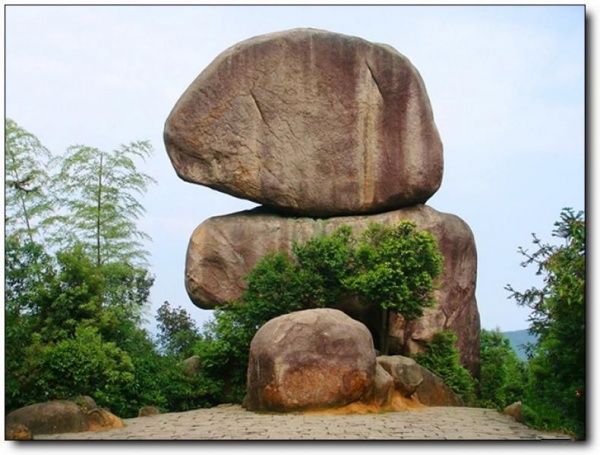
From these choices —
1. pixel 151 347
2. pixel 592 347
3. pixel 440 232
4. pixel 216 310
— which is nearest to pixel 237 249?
pixel 216 310

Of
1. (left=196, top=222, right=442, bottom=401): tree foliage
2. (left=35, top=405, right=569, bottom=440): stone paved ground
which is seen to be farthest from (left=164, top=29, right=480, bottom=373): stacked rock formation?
(left=35, top=405, right=569, bottom=440): stone paved ground

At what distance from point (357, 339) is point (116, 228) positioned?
570 centimetres

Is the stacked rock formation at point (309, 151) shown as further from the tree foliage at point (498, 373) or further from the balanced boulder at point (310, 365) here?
the balanced boulder at point (310, 365)

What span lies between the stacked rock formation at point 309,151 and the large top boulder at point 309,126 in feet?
0.05

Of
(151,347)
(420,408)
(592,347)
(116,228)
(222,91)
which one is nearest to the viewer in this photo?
(592,347)

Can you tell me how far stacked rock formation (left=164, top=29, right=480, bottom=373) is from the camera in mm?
14898

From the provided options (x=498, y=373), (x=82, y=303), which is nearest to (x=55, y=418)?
(x=82, y=303)

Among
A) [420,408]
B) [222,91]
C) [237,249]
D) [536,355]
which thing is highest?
[222,91]

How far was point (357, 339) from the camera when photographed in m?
11.7

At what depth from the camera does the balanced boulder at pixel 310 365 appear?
11305 millimetres

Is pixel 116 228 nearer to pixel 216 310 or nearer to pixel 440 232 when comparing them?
pixel 216 310

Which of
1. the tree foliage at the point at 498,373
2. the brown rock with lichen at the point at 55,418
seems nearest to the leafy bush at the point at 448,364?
the tree foliage at the point at 498,373

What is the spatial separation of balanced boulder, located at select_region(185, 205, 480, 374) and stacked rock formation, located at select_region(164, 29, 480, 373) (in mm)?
17

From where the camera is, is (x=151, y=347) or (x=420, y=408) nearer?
(x=420, y=408)
